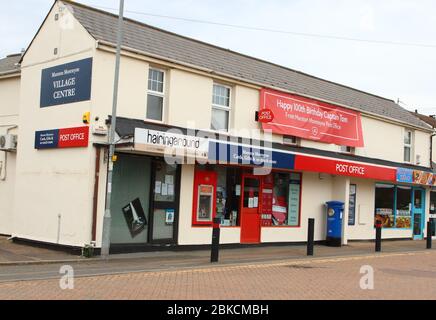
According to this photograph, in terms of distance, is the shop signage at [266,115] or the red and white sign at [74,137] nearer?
the red and white sign at [74,137]

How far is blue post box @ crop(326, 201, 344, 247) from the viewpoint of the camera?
69.6ft

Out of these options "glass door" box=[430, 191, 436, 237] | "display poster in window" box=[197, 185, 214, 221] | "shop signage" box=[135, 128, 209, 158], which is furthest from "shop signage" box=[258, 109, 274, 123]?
"glass door" box=[430, 191, 436, 237]

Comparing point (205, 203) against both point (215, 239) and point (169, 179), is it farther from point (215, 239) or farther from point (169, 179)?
point (215, 239)

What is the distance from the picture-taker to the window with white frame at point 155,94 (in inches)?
639

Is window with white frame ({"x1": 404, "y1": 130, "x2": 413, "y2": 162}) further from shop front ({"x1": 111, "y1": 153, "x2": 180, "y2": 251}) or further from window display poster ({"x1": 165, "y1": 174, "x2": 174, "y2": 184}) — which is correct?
window display poster ({"x1": 165, "y1": 174, "x2": 174, "y2": 184})

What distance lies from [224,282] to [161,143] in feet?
15.7

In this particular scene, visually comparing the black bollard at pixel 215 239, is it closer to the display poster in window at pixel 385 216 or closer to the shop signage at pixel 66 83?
the shop signage at pixel 66 83

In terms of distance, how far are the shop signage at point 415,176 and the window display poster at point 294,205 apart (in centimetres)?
585

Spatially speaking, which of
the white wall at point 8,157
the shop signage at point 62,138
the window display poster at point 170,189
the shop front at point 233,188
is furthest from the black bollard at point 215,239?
the white wall at point 8,157

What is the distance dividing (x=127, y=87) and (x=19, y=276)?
6194 millimetres

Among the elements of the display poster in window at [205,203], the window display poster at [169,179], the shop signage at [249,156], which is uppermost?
the shop signage at [249,156]
